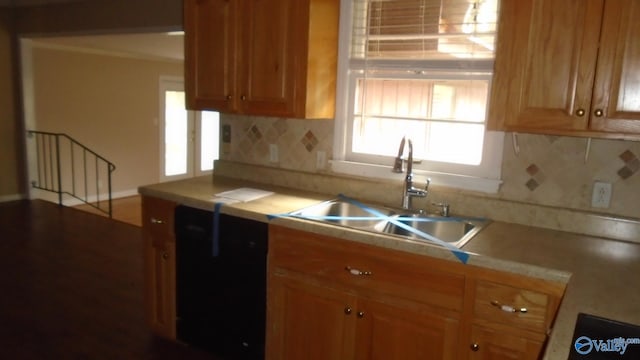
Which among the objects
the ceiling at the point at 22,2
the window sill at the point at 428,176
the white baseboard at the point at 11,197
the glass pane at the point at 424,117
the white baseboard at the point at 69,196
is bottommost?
the white baseboard at the point at 69,196

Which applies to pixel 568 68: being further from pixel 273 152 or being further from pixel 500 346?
pixel 273 152

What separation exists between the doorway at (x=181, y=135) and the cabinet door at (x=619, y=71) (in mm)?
6694

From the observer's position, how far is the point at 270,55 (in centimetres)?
247

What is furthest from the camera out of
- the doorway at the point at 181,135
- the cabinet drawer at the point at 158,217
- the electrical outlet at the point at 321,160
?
the doorway at the point at 181,135

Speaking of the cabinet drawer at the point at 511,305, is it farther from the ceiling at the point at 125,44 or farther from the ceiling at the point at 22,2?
the ceiling at the point at 22,2

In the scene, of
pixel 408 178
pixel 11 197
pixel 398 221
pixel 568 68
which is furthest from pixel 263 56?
pixel 11 197

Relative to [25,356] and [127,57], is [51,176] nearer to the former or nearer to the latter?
[127,57]

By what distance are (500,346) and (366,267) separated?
0.57m

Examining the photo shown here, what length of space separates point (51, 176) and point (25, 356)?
5.03m

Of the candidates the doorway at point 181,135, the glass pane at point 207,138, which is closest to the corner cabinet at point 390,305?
the doorway at point 181,135

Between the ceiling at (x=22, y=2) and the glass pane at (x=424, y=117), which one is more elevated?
the ceiling at (x=22, y=2)

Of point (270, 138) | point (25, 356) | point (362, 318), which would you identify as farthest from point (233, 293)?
point (25, 356)

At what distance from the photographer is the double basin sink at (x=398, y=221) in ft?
6.98

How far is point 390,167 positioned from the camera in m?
2.56
